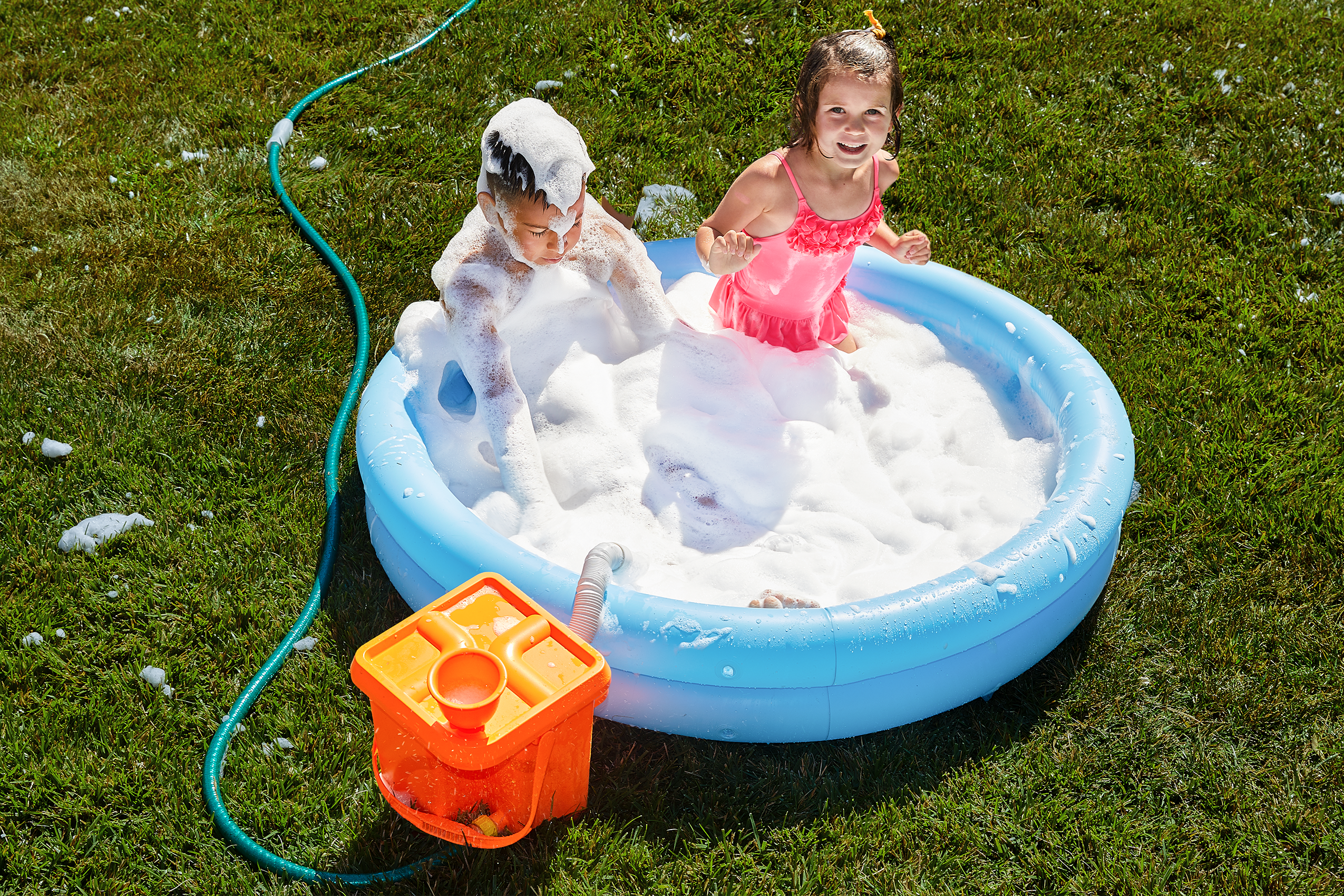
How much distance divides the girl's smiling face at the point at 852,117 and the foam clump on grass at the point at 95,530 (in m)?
2.28

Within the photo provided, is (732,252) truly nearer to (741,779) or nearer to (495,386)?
(495,386)

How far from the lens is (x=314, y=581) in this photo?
3.19 metres

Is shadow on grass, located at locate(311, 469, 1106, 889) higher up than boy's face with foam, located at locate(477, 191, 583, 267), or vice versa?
boy's face with foam, located at locate(477, 191, 583, 267)

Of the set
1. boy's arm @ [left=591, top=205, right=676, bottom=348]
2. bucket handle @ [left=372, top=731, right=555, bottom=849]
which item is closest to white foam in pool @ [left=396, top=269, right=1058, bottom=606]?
boy's arm @ [left=591, top=205, right=676, bottom=348]

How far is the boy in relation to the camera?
294 cm

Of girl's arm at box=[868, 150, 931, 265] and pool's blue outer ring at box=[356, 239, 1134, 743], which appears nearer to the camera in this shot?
pool's blue outer ring at box=[356, 239, 1134, 743]

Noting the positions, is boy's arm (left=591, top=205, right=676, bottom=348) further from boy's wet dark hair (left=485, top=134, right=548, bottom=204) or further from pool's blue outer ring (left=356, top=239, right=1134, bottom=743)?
pool's blue outer ring (left=356, top=239, right=1134, bottom=743)

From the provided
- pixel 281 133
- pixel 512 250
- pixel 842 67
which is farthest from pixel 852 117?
pixel 281 133

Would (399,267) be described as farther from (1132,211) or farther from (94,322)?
(1132,211)

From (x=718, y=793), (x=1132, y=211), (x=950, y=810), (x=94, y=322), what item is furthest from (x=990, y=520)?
(x=94, y=322)

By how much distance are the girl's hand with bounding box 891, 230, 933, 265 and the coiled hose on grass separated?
1789 millimetres

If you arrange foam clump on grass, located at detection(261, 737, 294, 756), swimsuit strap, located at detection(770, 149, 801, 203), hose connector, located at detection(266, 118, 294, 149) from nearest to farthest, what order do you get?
foam clump on grass, located at detection(261, 737, 294, 756) → swimsuit strap, located at detection(770, 149, 801, 203) → hose connector, located at detection(266, 118, 294, 149)

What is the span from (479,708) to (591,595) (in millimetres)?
464

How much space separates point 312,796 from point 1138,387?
301cm
